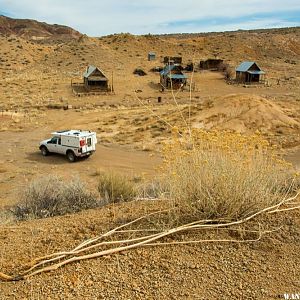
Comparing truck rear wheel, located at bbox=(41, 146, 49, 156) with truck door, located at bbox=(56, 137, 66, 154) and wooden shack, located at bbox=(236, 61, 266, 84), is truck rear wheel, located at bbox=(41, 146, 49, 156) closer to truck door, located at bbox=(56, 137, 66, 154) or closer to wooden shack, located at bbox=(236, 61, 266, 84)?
truck door, located at bbox=(56, 137, 66, 154)

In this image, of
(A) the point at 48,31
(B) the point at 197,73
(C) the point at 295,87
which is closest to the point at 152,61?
(B) the point at 197,73

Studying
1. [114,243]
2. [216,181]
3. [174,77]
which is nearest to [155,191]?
[216,181]

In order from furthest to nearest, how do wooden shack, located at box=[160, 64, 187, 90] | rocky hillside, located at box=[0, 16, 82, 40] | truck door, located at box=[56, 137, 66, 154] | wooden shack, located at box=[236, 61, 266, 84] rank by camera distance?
rocky hillside, located at box=[0, 16, 82, 40], wooden shack, located at box=[236, 61, 266, 84], wooden shack, located at box=[160, 64, 187, 90], truck door, located at box=[56, 137, 66, 154]

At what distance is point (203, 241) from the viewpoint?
14.3ft

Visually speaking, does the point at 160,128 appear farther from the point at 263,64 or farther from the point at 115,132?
the point at 263,64

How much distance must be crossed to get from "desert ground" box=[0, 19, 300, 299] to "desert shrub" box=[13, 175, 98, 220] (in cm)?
51

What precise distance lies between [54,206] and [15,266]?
3.59 m

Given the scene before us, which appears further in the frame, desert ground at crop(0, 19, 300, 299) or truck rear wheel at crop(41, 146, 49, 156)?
truck rear wheel at crop(41, 146, 49, 156)

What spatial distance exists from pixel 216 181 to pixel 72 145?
16382mm

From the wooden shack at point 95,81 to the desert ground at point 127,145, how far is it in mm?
1745

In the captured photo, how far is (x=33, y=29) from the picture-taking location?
157750 millimetres

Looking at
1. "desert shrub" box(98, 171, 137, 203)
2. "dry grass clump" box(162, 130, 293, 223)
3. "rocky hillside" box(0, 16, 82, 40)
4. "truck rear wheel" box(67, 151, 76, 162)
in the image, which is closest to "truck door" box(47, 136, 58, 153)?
"truck rear wheel" box(67, 151, 76, 162)

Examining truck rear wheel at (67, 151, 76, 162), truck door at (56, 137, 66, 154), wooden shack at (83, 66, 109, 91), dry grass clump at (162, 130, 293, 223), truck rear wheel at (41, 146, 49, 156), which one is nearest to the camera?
dry grass clump at (162, 130, 293, 223)

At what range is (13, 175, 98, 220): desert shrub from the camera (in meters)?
7.28
